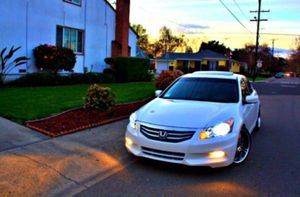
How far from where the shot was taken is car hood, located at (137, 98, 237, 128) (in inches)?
198

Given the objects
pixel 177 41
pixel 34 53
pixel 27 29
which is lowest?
pixel 34 53

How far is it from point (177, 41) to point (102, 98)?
236 feet

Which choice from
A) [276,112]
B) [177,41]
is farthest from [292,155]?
[177,41]

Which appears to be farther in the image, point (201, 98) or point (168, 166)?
point (201, 98)

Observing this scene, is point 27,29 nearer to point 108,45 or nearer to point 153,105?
point 108,45

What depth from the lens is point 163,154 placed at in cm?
498

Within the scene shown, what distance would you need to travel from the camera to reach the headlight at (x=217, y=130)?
4.87 metres

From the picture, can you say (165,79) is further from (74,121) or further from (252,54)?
(252,54)

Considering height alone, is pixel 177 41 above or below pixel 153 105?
above

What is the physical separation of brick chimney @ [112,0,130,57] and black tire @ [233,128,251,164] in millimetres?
16713

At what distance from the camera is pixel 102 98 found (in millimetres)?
8320

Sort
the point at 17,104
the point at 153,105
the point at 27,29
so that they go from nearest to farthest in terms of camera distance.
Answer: the point at 153,105
the point at 17,104
the point at 27,29

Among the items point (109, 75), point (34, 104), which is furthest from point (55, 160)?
point (109, 75)

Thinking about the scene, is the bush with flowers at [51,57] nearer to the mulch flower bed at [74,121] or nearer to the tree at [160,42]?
the mulch flower bed at [74,121]
